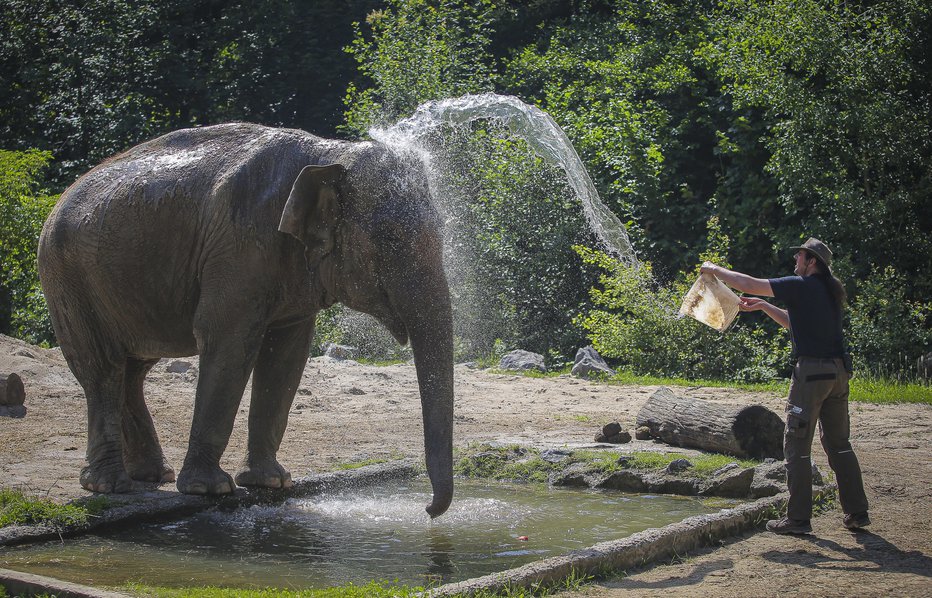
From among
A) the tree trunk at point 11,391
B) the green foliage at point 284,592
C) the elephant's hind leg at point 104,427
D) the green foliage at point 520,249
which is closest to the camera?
the green foliage at point 284,592

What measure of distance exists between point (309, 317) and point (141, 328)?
1.21 metres

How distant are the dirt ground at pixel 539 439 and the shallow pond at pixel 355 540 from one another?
895 millimetres

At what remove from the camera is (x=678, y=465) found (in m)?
8.89

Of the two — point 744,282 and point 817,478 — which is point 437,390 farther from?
point 817,478

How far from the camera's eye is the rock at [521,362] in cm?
1688

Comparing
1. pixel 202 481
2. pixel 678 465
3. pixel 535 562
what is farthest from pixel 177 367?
pixel 535 562

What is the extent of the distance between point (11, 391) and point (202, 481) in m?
5.47

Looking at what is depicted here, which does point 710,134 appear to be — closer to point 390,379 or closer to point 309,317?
point 390,379

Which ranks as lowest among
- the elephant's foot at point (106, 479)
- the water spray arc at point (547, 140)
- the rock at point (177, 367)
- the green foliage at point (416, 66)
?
the elephant's foot at point (106, 479)

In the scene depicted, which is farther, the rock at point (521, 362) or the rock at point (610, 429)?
the rock at point (521, 362)

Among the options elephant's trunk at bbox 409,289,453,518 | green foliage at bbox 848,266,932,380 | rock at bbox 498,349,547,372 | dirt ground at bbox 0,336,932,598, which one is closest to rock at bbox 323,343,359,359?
dirt ground at bbox 0,336,932,598

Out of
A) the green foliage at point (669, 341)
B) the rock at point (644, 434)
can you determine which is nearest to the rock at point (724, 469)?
the rock at point (644, 434)

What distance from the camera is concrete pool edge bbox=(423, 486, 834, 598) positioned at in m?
5.21

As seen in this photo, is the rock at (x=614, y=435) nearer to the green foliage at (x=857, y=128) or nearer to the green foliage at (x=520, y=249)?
the green foliage at (x=857, y=128)
